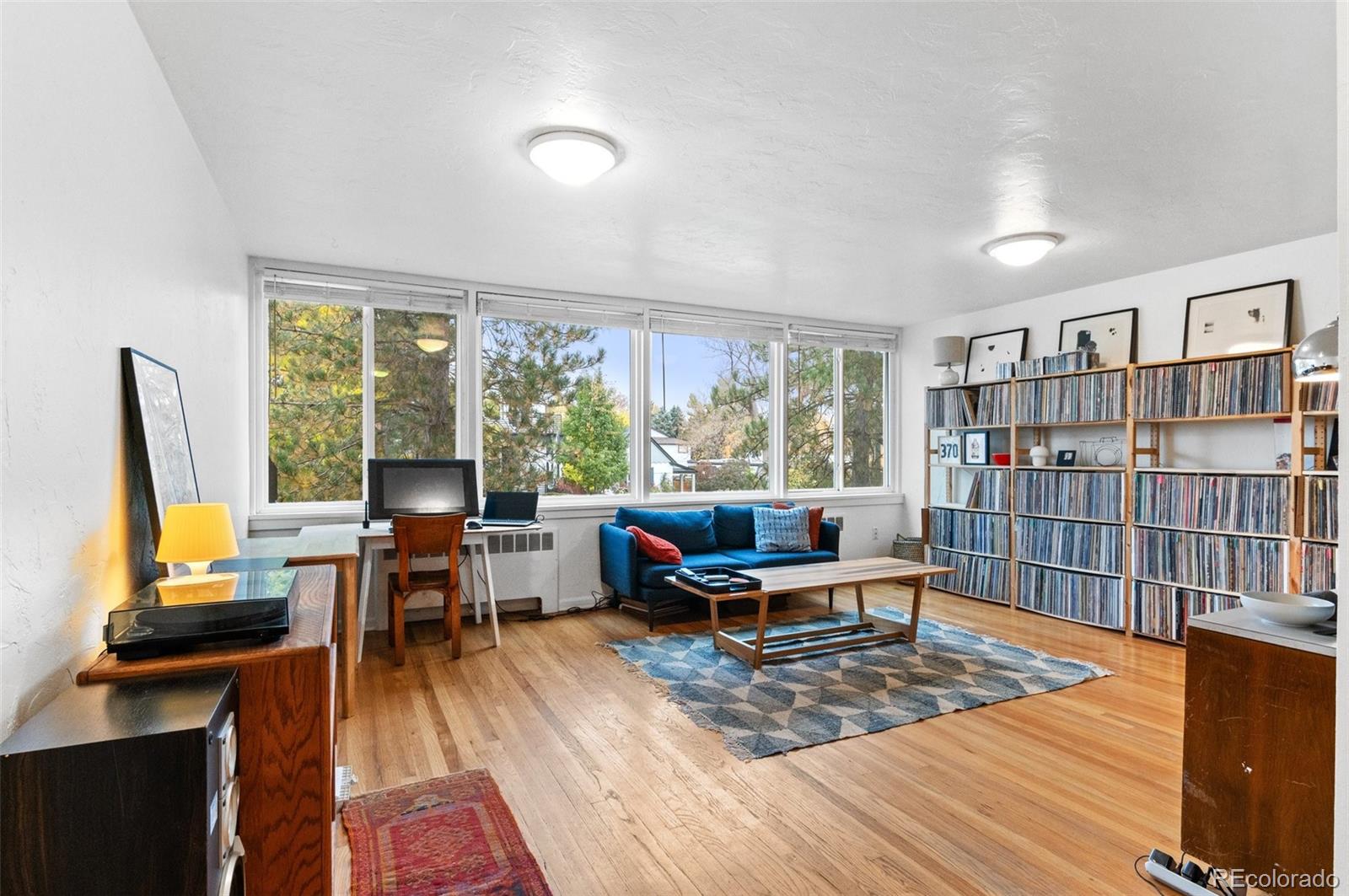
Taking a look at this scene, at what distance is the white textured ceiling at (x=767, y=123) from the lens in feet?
6.30

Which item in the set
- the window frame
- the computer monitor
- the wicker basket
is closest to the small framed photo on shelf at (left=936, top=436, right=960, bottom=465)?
the window frame

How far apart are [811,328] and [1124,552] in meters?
3.07

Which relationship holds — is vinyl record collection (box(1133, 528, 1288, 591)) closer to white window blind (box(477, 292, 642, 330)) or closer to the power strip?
the power strip

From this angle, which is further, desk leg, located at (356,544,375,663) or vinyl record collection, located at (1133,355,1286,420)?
desk leg, located at (356,544,375,663)

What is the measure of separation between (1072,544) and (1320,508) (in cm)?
142

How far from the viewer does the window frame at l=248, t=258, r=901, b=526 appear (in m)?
4.35

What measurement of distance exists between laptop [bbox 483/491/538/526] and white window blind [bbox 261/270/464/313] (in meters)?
1.43

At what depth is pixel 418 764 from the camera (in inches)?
103

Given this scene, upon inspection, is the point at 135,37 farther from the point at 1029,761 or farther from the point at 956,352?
the point at 956,352

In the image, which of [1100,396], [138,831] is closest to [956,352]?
[1100,396]

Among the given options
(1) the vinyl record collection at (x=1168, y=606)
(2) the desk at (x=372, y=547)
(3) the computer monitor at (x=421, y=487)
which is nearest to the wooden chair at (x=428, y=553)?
(2) the desk at (x=372, y=547)

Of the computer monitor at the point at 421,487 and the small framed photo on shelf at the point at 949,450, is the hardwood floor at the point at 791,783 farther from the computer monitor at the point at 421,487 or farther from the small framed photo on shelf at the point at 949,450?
the small framed photo on shelf at the point at 949,450

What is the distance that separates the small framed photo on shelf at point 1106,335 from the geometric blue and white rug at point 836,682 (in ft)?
7.31

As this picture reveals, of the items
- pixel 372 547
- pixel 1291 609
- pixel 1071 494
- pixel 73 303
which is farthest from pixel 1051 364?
pixel 73 303
